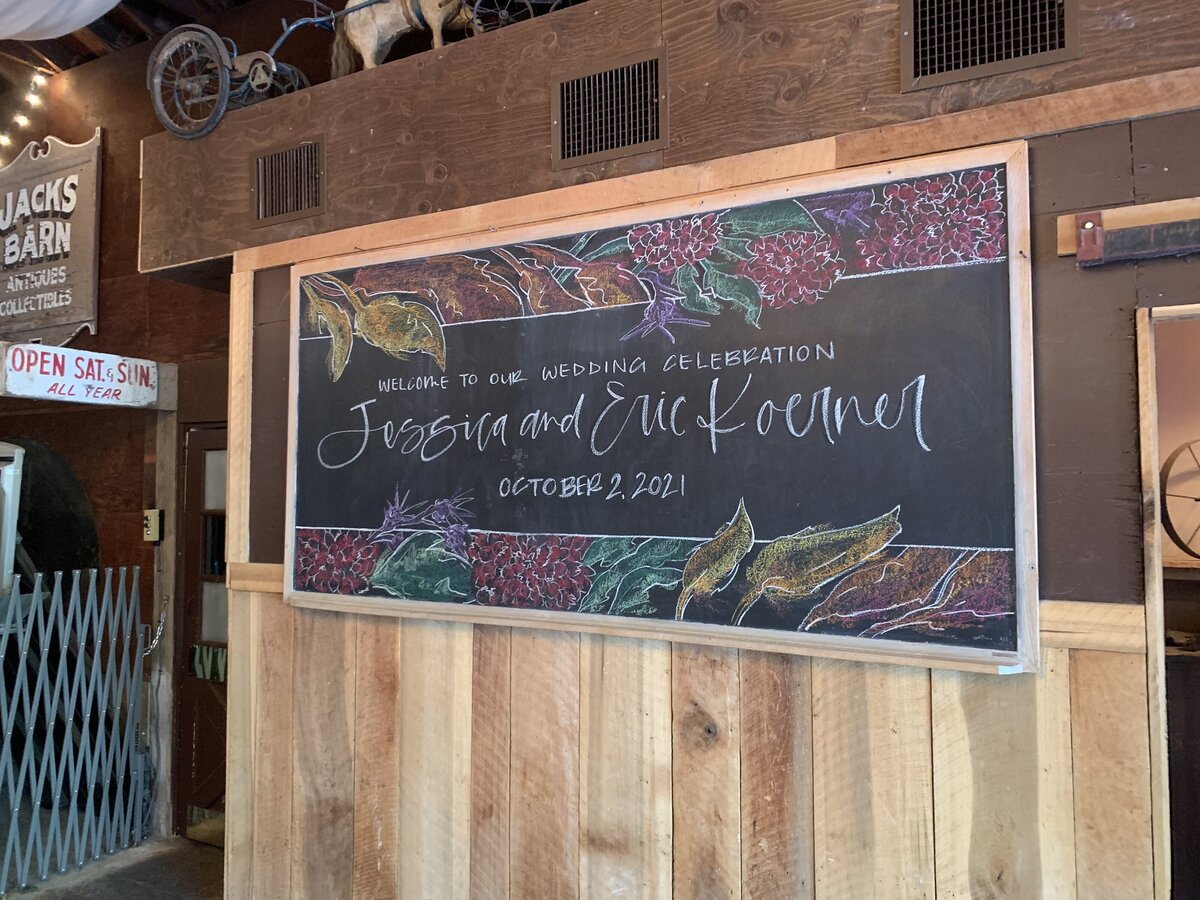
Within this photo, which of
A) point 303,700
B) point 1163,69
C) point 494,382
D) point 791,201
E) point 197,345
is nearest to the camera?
point 1163,69

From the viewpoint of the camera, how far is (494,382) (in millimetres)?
2148

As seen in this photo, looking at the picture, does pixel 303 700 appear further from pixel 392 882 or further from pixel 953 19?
pixel 953 19

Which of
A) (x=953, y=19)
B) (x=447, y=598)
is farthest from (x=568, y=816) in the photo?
(x=953, y=19)

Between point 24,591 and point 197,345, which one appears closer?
point 197,345

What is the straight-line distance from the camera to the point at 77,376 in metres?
3.20

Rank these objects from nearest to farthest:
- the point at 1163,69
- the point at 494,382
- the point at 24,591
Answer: the point at 1163,69 < the point at 494,382 < the point at 24,591

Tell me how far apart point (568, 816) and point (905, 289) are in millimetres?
1459

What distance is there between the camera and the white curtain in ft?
9.61

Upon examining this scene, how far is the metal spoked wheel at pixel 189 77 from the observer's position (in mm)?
2768

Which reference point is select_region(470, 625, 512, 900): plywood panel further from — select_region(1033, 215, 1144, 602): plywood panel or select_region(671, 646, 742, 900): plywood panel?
select_region(1033, 215, 1144, 602): plywood panel

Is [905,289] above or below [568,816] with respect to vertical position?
above

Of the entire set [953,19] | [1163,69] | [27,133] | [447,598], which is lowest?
[447,598]

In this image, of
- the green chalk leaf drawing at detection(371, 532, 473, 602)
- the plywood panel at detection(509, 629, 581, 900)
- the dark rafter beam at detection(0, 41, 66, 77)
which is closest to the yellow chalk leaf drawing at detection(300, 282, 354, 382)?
the green chalk leaf drawing at detection(371, 532, 473, 602)

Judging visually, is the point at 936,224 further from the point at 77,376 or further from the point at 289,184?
the point at 77,376
